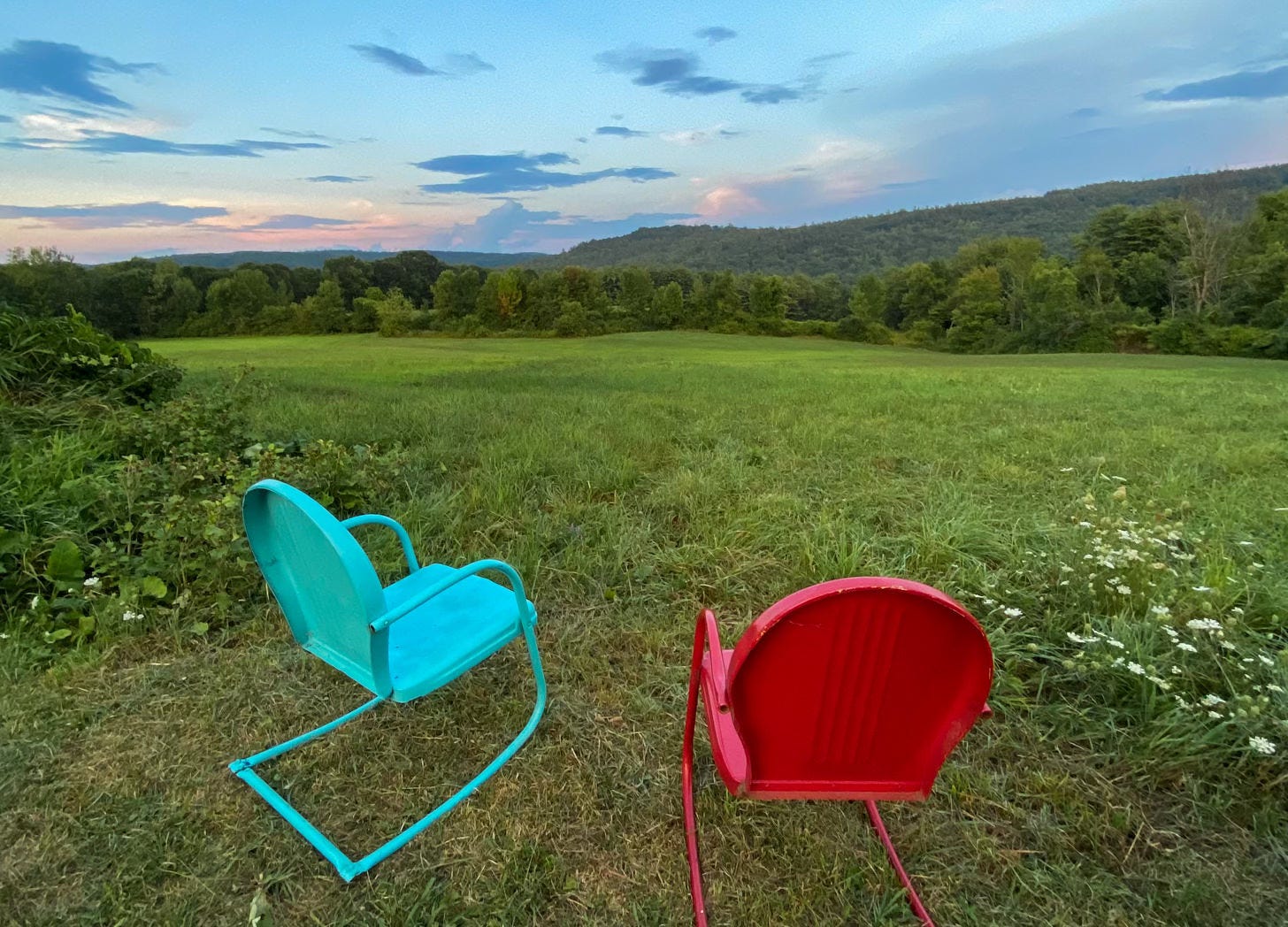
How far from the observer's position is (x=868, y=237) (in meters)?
77.5

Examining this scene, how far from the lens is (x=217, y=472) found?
382cm

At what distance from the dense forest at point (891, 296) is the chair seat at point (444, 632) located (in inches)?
1146

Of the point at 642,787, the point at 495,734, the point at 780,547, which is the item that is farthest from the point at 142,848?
the point at 780,547

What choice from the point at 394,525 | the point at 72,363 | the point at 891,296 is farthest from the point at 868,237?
the point at 394,525

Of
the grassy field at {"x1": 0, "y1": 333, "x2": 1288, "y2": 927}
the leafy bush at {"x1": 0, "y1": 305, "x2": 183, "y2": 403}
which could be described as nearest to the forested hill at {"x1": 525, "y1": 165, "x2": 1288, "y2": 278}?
the leafy bush at {"x1": 0, "y1": 305, "x2": 183, "y2": 403}

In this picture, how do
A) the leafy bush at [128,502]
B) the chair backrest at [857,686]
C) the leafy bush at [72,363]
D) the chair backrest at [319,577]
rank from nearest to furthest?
the chair backrest at [857,686] < the chair backrest at [319,577] < the leafy bush at [128,502] < the leafy bush at [72,363]

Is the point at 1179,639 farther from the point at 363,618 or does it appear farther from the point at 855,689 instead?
the point at 363,618

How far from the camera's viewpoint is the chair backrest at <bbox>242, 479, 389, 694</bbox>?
1.56 m

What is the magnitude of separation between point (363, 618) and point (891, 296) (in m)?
62.5

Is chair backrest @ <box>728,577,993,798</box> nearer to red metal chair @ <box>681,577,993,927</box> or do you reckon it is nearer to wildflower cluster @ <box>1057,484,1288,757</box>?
red metal chair @ <box>681,577,993,927</box>

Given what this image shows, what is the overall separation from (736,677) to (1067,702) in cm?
183

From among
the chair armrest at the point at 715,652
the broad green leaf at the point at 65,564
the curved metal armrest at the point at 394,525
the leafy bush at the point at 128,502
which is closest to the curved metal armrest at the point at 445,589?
the curved metal armrest at the point at 394,525

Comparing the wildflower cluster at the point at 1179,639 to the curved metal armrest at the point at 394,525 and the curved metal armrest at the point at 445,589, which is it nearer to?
the curved metal armrest at the point at 445,589

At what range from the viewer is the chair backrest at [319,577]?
61.4 inches
